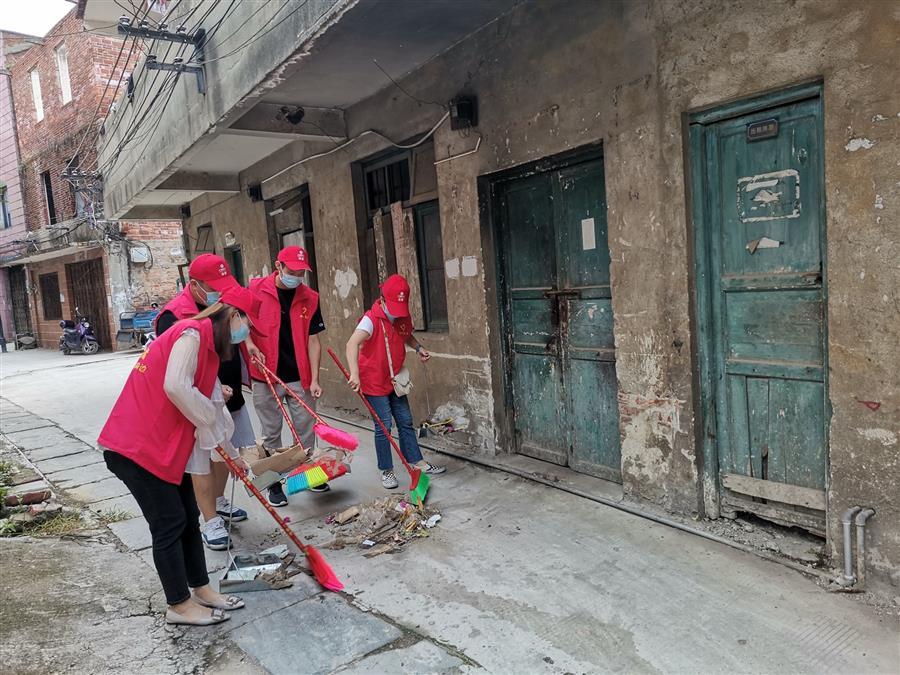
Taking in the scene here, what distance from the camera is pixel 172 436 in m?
2.86

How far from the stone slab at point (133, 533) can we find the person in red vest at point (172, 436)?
1211 mm

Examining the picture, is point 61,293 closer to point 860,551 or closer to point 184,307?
point 184,307

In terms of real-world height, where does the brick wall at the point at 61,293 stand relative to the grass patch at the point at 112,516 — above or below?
above

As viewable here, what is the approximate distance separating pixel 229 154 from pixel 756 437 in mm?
6974

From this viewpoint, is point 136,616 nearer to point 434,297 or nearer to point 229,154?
point 434,297

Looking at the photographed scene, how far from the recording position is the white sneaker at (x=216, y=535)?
391 cm

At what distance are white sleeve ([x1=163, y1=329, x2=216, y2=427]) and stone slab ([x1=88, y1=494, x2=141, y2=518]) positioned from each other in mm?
2300

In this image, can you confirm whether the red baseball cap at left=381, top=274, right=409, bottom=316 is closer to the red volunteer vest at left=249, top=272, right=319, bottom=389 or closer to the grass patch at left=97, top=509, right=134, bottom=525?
the red volunteer vest at left=249, top=272, right=319, bottom=389

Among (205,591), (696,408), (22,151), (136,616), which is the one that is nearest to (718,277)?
(696,408)

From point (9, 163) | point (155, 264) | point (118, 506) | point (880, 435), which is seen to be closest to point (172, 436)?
point (118, 506)

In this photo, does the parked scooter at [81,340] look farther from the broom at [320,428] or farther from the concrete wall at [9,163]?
the broom at [320,428]

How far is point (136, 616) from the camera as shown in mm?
3100

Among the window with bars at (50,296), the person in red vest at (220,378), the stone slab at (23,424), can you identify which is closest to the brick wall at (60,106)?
the window with bars at (50,296)

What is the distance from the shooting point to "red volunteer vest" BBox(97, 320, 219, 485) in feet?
9.15
